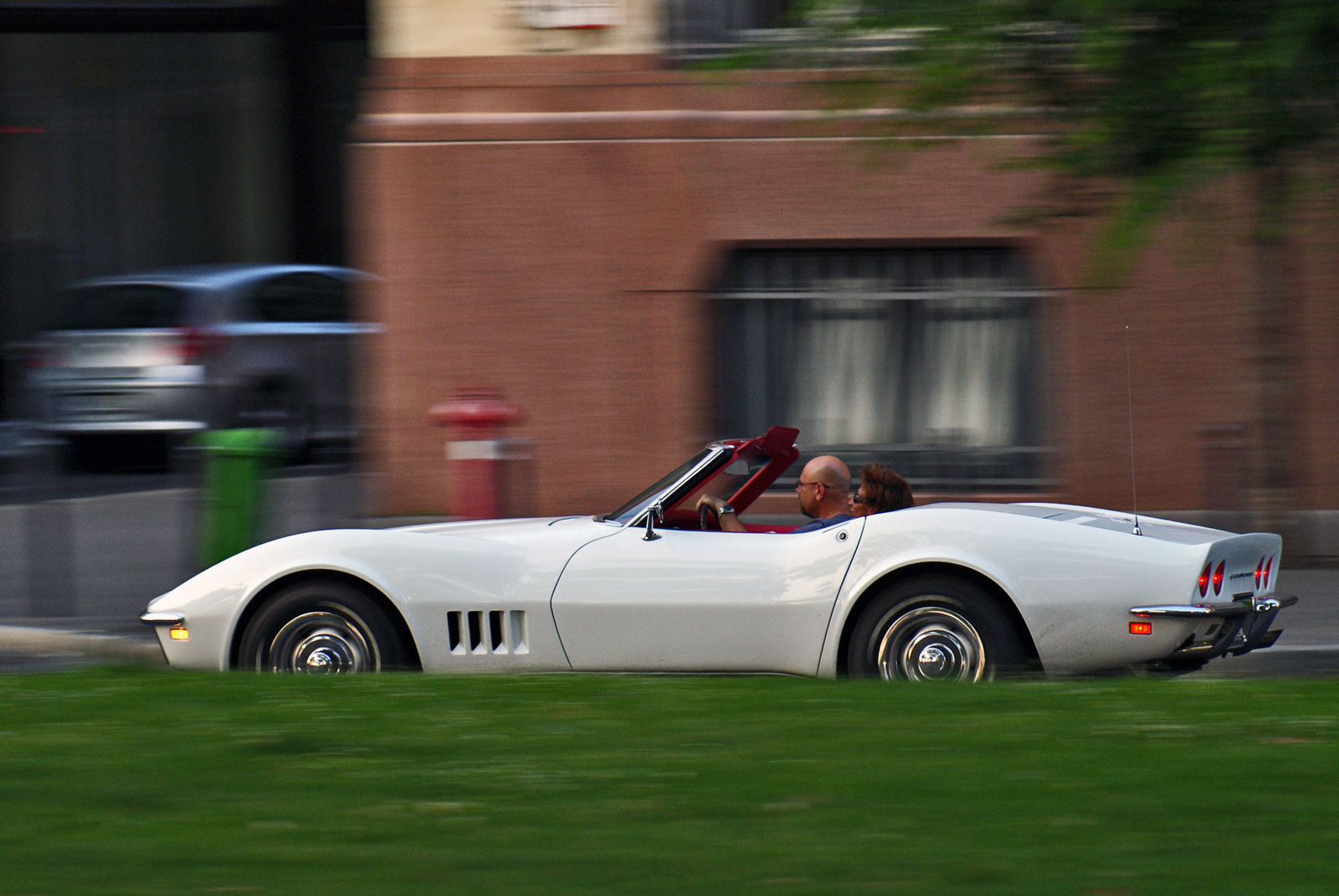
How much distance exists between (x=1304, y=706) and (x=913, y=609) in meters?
1.30

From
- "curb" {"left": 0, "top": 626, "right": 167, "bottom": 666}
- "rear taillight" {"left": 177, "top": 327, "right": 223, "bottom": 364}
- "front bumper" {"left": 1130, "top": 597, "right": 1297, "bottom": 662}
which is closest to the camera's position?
"front bumper" {"left": 1130, "top": 597, "right": 1297, "bottom": 662}

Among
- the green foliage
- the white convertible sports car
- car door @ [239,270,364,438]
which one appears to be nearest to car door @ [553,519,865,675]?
the white convertible sports car

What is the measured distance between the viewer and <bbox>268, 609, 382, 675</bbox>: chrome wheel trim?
5.99 metres

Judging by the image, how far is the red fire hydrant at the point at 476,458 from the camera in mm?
9375

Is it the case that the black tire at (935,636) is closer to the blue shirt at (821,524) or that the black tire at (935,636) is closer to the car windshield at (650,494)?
the blue shirt at (821,524)

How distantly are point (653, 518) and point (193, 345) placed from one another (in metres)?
8.30

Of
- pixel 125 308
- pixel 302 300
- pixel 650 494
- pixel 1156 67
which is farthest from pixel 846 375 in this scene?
pixel 125 308

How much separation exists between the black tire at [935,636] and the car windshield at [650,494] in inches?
34.5

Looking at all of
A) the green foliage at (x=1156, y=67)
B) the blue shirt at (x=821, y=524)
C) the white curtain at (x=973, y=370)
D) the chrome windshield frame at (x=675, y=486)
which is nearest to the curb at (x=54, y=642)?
the chrome windshield frame at (x=675, y=486)

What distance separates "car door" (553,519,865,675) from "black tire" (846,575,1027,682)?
0.17 meters

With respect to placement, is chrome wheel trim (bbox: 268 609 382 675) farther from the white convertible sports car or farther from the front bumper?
the front bumper

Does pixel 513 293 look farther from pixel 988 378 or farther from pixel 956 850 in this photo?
pixel 956 850

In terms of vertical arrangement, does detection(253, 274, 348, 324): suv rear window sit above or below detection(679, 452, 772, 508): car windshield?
above

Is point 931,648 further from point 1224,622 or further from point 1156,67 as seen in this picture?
point 1156,67
